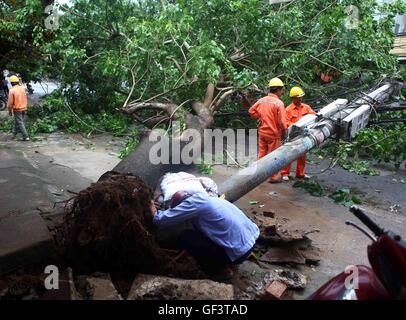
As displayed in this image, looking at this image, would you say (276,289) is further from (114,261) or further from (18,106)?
(18,106)

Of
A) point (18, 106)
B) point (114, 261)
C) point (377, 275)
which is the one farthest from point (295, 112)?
point (18, 106)

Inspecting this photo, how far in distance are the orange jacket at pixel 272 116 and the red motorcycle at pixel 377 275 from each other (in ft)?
13.3

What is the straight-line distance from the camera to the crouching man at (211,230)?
2.83 m

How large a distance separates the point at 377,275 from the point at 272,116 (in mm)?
4298

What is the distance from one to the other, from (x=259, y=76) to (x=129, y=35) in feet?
8.67

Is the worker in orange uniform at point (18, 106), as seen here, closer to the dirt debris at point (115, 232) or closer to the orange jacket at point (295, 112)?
the orange jacket at point (295, 112)

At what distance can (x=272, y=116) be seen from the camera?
599 cm

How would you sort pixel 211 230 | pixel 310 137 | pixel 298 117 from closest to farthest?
pixel 211 230 → pixel 310 137 → pixel 298 117

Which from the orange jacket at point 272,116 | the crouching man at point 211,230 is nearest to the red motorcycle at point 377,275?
the crouching man at point 211,230

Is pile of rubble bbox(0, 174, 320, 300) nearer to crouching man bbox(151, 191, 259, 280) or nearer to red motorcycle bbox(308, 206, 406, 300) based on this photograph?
crouching man bbox(151, 191, 259, 280)

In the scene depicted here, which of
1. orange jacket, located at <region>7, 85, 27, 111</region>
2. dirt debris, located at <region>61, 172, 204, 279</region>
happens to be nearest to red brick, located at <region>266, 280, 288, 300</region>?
dirt debris, located at <region>61, 172, 204, 279</region>

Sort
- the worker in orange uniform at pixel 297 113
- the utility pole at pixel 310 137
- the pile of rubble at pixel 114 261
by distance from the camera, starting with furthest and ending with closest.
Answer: the worker in orange uniform at pixel 297 113 → the utility pole at pixel 310 137 → the pile of rubble at pixel 114 261

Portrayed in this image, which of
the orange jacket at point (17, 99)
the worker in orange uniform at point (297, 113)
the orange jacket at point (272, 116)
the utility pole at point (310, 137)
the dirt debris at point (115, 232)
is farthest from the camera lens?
the orange jacket at point (17, 99)

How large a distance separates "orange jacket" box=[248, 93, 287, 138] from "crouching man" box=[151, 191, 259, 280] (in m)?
3.01
